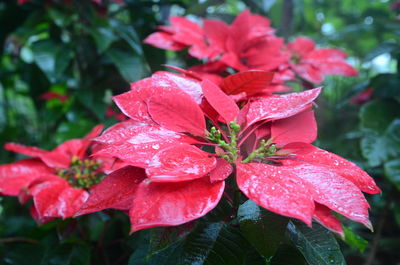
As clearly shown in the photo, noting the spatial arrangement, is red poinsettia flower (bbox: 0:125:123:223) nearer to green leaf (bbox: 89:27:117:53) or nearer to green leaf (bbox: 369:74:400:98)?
green leaf (bbox: 89:27:117:53)

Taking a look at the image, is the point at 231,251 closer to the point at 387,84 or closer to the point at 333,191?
the point at 333,191

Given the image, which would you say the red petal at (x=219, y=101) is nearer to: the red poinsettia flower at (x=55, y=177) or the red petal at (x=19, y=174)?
the red poinsettia flower at (x=55, y=177)

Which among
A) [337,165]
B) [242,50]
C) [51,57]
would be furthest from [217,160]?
[51,57]

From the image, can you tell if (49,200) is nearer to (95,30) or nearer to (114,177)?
(114,177)

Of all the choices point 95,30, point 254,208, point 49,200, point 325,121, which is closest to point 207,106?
point 254,208

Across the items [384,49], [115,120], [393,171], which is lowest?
[393,171]

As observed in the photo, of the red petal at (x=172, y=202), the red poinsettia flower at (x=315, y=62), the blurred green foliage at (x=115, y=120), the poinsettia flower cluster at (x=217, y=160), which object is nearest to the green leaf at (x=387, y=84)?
the blurred green foliage at (x=115, y=120)
